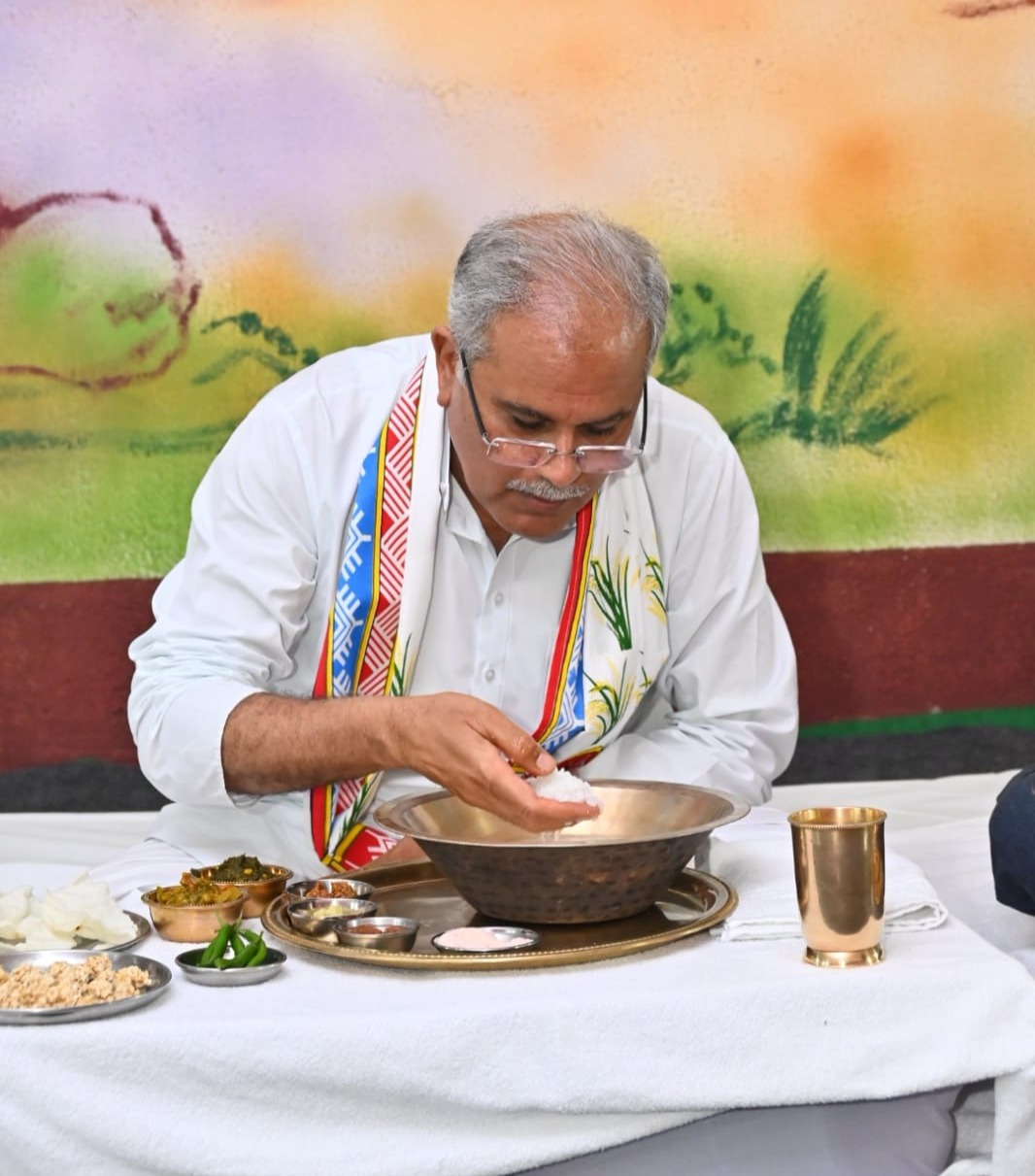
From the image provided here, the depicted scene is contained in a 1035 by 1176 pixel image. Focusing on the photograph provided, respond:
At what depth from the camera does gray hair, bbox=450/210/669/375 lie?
2312 mm

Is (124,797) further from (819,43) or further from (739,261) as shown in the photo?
(819,43)

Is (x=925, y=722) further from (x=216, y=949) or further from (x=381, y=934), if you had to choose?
(x=216, y=949)

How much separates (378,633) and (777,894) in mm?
833

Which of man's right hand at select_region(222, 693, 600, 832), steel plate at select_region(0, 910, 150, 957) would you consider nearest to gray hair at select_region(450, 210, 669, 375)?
man's right hand at select_region(222, 693, 600, 832)

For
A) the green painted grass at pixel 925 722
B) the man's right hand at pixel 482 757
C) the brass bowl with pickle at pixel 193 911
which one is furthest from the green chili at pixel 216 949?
the green painted grass at pixel 925 722

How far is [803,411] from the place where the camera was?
3.67 m

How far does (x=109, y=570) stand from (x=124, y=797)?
49 centimetres

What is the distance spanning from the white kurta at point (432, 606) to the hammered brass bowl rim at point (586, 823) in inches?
16.8

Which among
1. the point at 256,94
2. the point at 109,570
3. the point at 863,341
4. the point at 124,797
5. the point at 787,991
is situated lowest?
the point at 124,797

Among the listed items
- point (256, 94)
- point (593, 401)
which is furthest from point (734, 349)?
point (593, 401)

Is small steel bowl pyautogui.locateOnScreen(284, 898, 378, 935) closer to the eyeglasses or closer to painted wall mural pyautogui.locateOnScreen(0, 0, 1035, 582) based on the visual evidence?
the eyeglasses

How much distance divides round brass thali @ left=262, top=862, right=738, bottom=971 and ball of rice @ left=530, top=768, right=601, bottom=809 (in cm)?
15

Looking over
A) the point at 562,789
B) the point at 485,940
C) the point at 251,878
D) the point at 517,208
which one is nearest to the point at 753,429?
the point at 517,208

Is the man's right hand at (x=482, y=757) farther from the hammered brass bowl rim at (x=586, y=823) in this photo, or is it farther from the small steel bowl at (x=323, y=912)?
the small steel bowl at (x=323, y=912)
